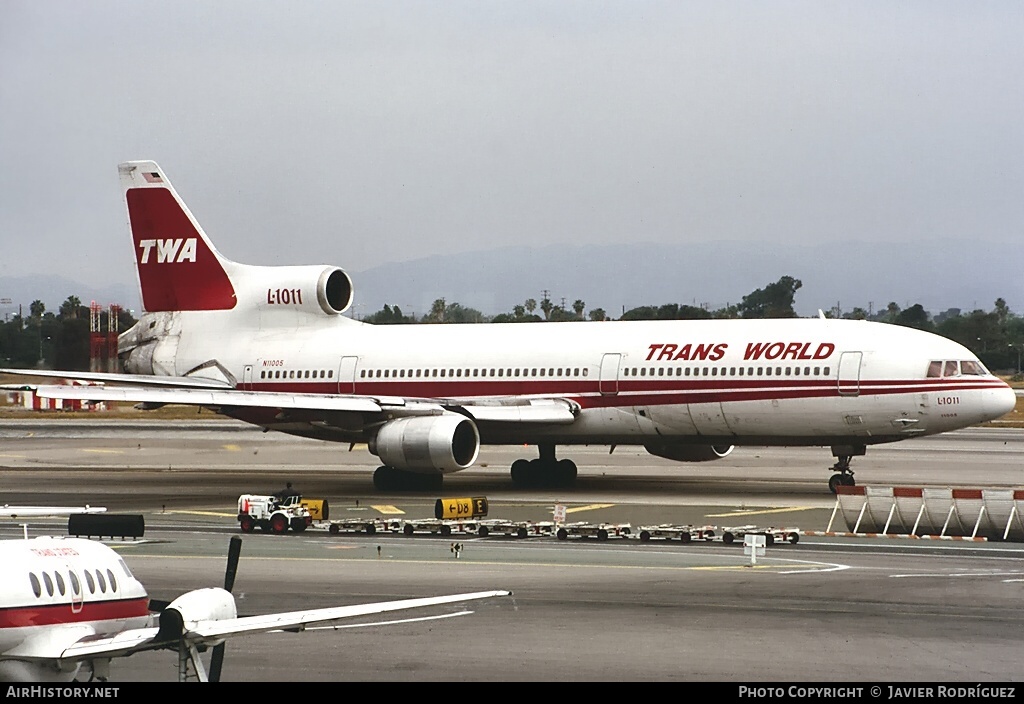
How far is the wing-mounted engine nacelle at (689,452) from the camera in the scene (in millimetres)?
42941

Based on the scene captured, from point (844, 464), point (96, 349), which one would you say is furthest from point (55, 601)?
point (96, 349)

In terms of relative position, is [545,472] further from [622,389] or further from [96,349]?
[96,349]

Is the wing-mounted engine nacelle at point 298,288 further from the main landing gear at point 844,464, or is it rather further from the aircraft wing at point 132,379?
→ the main landing gear at point 844,464

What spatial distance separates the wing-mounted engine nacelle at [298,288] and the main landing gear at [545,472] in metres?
8.61

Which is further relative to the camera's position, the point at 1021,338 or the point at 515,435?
the point at 1021,338

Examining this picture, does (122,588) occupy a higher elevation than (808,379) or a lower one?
lower

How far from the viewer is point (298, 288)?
47844 millimetres

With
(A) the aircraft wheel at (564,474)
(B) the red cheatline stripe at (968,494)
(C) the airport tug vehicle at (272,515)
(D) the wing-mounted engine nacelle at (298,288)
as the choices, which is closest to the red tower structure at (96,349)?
(D) the wing-mounted engine nacelle at (298,288)

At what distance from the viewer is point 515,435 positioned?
137ft

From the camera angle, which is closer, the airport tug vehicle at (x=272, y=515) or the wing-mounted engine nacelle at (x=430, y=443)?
the airport tug vehicle at (x=272, y=515)

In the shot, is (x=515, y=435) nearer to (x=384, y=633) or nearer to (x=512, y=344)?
(x=512, y=344)

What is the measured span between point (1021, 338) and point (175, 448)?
119m
